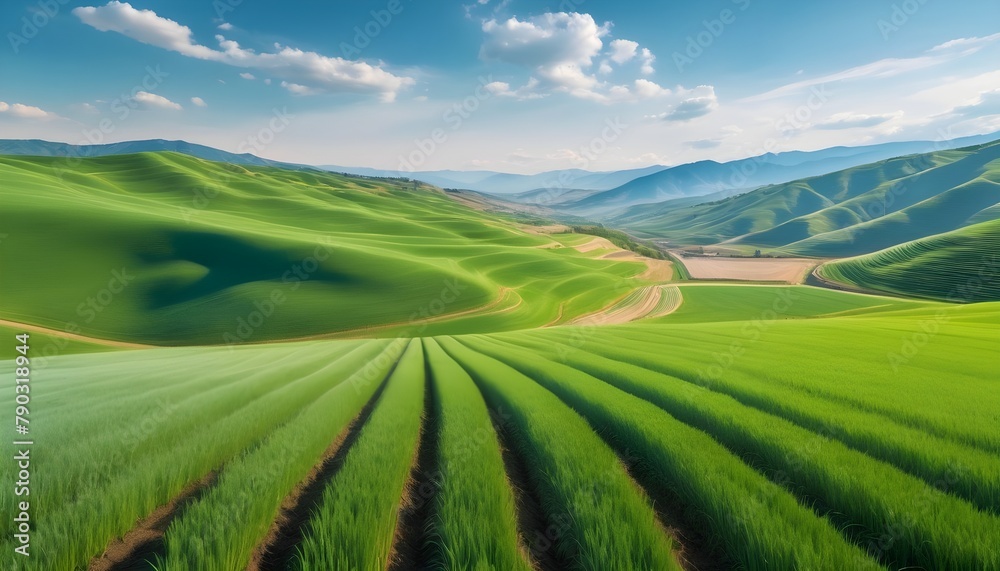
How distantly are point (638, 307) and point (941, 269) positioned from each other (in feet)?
207

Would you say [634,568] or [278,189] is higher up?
[278,189]

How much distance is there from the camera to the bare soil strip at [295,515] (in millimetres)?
4133

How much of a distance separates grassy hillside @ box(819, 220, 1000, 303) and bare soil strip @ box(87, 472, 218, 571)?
10060 cm

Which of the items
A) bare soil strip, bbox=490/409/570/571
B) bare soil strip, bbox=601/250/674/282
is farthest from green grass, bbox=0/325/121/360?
bare soil strip, bbox=601/250/674/282

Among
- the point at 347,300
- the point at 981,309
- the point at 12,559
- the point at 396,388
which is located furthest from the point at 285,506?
the point at 347,300

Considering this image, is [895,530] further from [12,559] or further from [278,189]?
[278,189]

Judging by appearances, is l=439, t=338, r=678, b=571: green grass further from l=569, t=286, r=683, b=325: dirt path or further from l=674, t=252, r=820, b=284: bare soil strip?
l=674, t=252, r=820, b=284: bare soil strip

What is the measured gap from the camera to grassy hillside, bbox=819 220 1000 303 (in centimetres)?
6931

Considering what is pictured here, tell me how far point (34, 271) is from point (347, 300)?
4065 centimetres

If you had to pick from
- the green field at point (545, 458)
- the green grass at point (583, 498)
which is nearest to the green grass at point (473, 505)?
the green field at point (545, 458)

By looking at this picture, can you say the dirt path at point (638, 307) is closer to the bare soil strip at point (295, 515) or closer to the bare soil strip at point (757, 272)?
the bare soil strip at point (757, 272)

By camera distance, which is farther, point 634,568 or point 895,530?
point 895,530

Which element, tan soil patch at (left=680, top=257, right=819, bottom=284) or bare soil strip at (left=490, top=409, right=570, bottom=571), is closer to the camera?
bare soil strip at (left=490, top=409, right=570, bottom=571)

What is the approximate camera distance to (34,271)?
54031 millimetres
